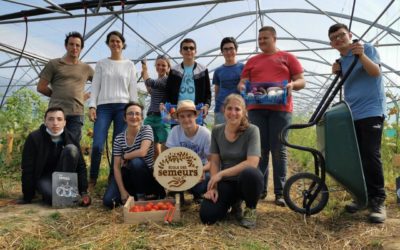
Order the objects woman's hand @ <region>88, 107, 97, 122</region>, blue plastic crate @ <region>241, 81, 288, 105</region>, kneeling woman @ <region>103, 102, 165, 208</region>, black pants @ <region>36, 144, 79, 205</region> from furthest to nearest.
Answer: woman's hand @ <region>88, 107, 97, 122</region> → black pants @ <region>36, 144, 79, 205</region> → kneeling woman @ <region>103, 102, 165, 208</region> → blue plastic crate @ <region>241, 81, 288, 105</region>

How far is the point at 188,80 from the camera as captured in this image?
337 cm

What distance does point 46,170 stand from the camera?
3.19 meters

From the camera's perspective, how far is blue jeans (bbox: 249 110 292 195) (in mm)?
2969

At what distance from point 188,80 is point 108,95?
777 millimetres

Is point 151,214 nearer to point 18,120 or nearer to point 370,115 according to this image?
point 370,115

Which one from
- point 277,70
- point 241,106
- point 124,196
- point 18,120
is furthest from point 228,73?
point 18,120

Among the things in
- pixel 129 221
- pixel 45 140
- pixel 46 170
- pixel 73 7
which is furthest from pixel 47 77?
pixel 129 221

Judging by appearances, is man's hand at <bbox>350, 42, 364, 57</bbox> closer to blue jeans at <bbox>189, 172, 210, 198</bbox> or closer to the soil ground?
the soil ground

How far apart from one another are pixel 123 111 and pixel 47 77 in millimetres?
794

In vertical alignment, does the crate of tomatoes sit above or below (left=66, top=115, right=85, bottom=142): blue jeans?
below

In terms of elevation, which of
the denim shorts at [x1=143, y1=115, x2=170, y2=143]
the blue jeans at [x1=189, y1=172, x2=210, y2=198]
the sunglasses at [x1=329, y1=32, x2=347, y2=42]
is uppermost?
the sunglasses at [x1=329, y1=32, x2=347, y2=42]

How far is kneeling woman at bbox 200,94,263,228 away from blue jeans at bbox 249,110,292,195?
1.43 feet

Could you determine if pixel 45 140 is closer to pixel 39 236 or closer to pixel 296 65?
pixel 39 236

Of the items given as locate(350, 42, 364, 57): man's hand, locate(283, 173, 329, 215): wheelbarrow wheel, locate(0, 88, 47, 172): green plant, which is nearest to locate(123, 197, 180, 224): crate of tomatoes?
locate(283, 173, 329, 215): wheelbarrow wheel
